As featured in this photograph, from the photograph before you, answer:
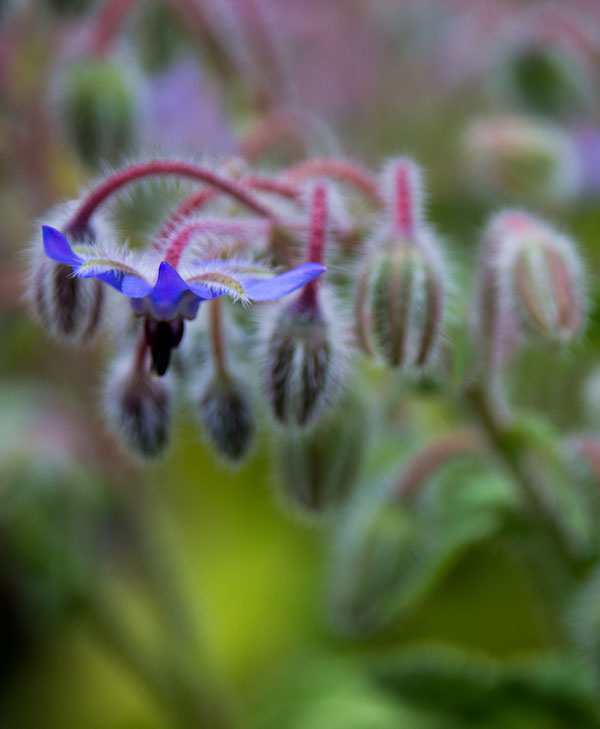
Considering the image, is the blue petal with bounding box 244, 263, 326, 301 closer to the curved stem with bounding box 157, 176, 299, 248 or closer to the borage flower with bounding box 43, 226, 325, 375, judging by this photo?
the borage flower with bounding box 43, 226, 325, 375

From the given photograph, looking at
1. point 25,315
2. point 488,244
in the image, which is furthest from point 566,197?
point 25,315

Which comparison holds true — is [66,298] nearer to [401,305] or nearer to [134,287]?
[134,287]

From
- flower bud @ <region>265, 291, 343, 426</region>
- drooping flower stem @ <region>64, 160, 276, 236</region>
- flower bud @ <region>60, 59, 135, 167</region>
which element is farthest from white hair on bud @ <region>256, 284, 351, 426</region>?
flower bud @ <region>60, 59, 135, 167</region>

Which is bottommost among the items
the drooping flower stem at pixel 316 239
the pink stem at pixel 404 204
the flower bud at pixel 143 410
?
the flower bud at pixel 143 410

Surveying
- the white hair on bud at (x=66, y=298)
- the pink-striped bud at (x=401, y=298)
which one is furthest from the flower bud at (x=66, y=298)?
the pink-striped bud at (x=401, y=298)

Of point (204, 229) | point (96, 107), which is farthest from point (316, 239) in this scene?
point (96, 107)

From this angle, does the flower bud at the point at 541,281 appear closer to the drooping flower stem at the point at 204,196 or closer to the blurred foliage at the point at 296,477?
the blurred foliage at the point at 296,477
